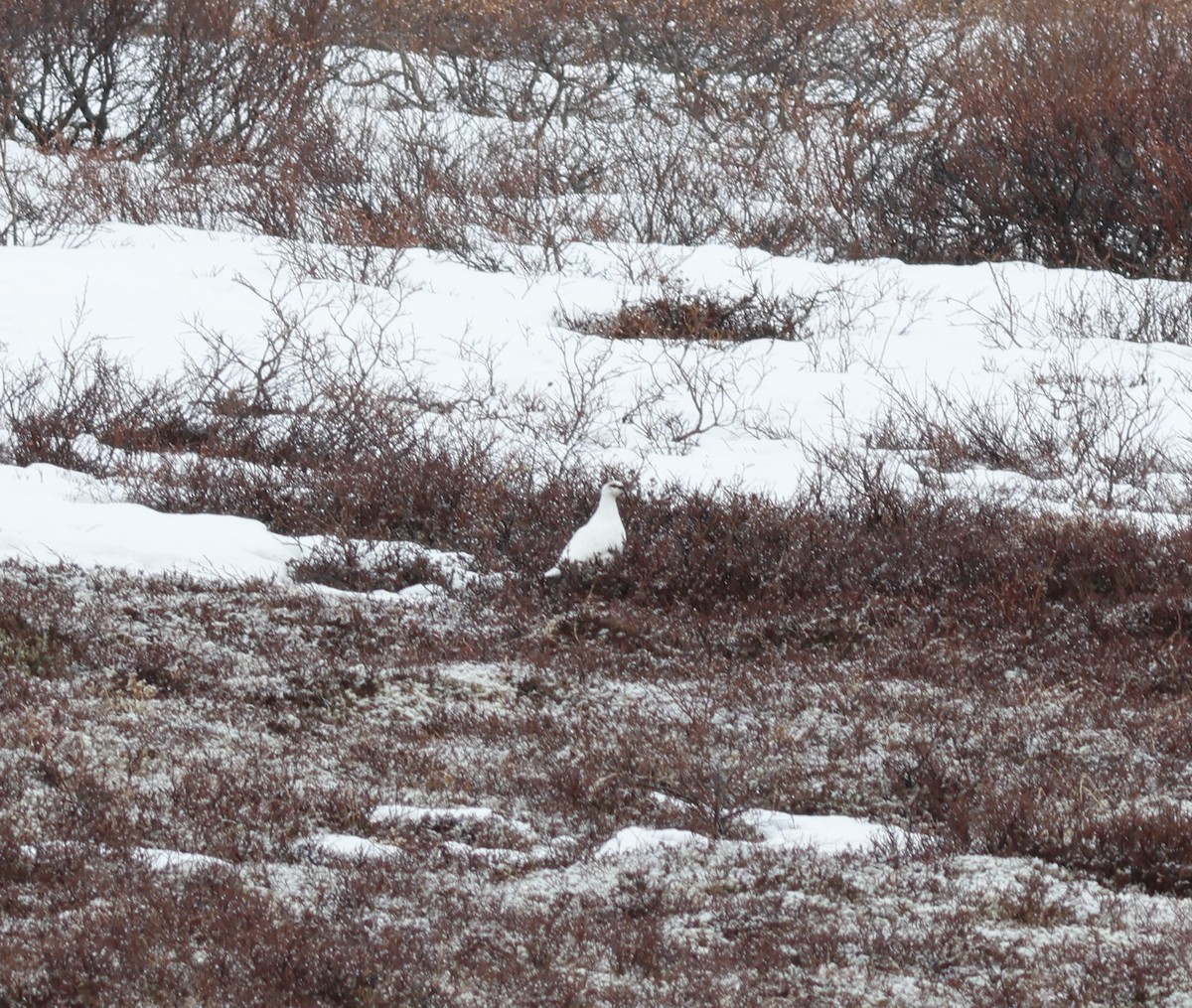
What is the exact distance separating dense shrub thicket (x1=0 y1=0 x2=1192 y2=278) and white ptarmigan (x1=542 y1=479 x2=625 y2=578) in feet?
22.4

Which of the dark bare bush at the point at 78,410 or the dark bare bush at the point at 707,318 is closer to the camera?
the dark bare bush at the point at 78,410

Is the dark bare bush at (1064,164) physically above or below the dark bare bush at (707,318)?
above

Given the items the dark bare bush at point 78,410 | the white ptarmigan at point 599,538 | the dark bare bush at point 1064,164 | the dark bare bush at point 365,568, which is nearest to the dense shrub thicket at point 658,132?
the dark bare bush at point 1064,164

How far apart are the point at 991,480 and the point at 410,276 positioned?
6.34 m

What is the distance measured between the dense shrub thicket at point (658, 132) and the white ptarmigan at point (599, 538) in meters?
6.82

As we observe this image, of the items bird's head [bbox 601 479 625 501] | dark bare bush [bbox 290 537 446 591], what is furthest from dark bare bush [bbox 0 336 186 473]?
bird's head [bbox 601 479 625 501]

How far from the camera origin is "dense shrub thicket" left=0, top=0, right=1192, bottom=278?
13805mm

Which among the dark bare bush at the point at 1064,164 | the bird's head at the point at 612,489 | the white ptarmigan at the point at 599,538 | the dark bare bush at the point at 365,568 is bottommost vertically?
the dark bare bush at the point at 365,568

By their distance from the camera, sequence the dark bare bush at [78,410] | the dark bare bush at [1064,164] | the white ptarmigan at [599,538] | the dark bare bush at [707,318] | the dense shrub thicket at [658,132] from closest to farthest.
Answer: the white ptarmigan at [599,538]
the dark bare bush at [78,410]
the dark bare bush at [707,318]
the dark bare bush at [1064,164]
the dense shrub thicket at [658,132]

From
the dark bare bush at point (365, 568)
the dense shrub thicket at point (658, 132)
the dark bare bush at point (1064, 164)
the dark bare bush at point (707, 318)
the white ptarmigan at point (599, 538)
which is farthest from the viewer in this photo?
the dense shrub thicket at point (658, 132)

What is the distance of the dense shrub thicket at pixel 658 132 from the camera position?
13.8 m

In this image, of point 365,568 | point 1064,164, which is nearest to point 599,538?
point 365,568

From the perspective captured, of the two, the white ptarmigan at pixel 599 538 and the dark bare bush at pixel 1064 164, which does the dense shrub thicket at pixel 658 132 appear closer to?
the dark bare bush at pixel 1064 164

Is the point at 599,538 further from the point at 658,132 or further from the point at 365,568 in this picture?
the point at 658,132
